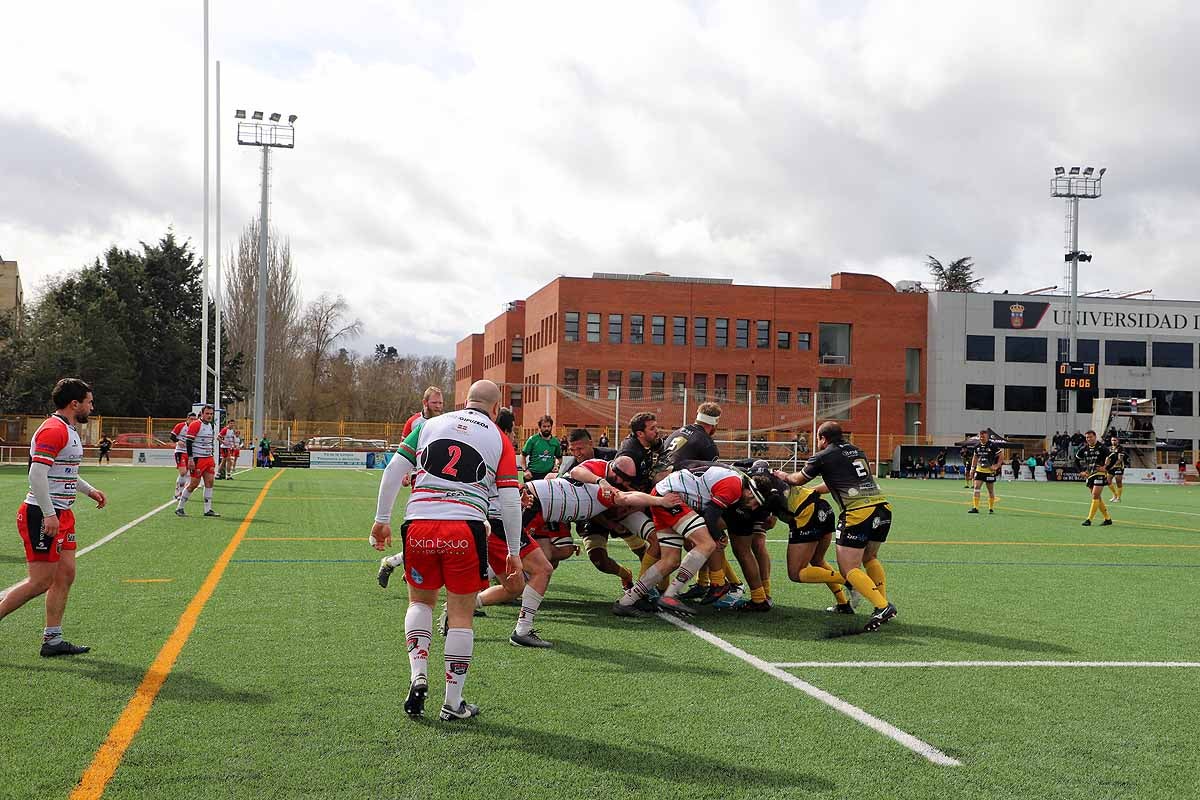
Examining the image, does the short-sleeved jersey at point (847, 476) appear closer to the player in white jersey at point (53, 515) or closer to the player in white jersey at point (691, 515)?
the player in white jersey at point (691, 515)

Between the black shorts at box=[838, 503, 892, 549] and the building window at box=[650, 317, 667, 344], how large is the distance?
5984cm

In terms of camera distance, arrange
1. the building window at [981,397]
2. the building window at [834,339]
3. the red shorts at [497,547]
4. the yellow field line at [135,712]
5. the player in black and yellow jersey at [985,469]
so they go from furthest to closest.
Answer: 1. the building window at [834,339]
2. the building window at [981,397]
3. the player in black and yellow jersey at [985,469]
4. the red shorts at [497,547]
5. the yellow field line at [135,712]

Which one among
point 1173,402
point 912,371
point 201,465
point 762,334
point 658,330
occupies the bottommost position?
point 201,465

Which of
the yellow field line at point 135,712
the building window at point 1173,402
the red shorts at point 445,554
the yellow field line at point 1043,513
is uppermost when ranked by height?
the building window at point 1173,402

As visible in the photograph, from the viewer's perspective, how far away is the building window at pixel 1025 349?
69.1m

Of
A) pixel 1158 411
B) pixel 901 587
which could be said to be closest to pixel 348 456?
pixel 901 587

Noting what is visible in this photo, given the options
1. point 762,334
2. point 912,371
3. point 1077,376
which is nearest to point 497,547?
point 1077,376

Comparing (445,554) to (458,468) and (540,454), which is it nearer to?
(458,468)

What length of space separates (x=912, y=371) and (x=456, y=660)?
6821cm

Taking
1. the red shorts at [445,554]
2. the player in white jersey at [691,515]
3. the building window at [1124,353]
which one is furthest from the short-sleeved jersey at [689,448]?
the building window at [1124,353]

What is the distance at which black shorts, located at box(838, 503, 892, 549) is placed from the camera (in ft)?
28.3

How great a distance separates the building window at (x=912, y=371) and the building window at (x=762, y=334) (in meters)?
9.32

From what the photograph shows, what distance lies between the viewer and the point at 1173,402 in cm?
7062

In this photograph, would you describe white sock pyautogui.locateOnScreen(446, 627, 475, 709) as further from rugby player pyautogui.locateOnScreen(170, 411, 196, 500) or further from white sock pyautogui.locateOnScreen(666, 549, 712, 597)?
rugby player pyautogui.locateOnScreen(170, 411, 196, 500)
